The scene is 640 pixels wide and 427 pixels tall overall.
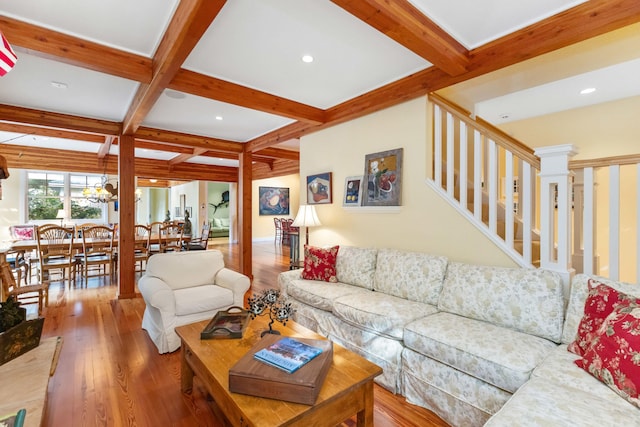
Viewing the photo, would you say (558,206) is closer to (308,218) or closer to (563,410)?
(563,410)

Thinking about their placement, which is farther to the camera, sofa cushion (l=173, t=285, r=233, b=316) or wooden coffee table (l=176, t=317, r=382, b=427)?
sofa cushion (l=173, t=285, r=233, b=316)

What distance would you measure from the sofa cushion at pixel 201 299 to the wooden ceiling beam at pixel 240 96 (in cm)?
196

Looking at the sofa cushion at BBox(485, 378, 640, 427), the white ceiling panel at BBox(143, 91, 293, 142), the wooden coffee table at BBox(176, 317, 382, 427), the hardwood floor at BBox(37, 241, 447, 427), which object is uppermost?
the white ceiling panel at BBox(143, 91, 293, 142)

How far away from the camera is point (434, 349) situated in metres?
1.89

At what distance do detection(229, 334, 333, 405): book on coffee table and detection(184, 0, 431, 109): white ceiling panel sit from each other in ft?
6.86

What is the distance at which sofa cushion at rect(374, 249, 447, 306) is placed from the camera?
99.3 inches

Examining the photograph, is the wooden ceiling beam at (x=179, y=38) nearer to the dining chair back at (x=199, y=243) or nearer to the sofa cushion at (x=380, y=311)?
the sofa cushion at (x=380, y=311)

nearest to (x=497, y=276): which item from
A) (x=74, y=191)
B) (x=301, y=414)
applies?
(x=301, y=414)

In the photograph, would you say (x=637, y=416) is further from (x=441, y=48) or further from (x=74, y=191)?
(x=74, y=191)

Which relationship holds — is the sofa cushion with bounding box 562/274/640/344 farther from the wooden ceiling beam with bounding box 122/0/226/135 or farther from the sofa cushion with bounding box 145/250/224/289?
the sofa cushion with bounding box 145/250/224/289

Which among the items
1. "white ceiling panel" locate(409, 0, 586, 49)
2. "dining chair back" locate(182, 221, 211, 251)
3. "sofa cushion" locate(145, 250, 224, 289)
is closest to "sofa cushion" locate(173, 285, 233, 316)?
"sofa cushion" locate(145, 250, 224, 289)

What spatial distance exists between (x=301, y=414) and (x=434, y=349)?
40.7 inches

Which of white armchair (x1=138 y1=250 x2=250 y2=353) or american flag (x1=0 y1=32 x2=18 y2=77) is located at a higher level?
american flag (x1=0 y1=32 x2=18 y2=77)

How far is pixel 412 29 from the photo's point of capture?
75.6 inches
